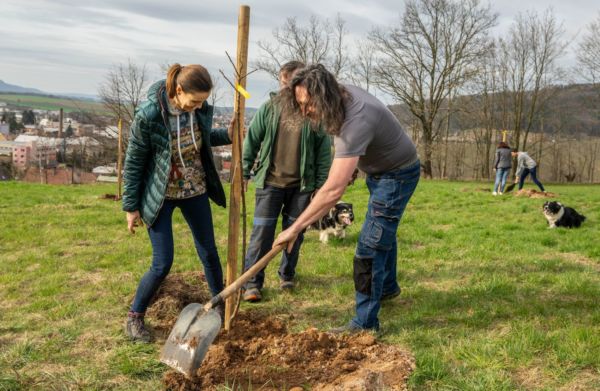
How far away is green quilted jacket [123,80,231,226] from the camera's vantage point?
11.5 ft

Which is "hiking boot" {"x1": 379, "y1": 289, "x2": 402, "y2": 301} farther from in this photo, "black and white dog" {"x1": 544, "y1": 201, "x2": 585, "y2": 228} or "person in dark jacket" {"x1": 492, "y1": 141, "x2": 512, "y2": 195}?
"person in dark jacket" {"x1": 492, "y1": 141, "x2": 512, "y2": 195}

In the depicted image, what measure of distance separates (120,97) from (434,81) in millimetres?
23047

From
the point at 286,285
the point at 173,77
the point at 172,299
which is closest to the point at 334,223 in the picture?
the point at 286,285

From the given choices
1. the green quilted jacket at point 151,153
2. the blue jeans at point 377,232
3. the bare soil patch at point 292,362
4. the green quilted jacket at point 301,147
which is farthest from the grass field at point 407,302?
the green quilted jacket at point 301,147

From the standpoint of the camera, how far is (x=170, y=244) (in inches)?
148

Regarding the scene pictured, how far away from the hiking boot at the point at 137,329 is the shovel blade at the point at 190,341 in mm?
771

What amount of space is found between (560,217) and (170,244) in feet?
26.0

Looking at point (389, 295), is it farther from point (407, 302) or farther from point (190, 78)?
point (190, 78)

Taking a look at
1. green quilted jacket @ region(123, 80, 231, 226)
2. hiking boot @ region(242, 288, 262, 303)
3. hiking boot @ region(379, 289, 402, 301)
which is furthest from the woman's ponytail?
hiking boot @ region(379, 289, 402, 301)

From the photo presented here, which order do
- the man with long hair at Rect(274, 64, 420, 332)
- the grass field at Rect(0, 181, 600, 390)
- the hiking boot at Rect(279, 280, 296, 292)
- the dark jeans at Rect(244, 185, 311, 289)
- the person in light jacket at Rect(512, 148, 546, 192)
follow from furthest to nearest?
the person in light jacket at Rect(512, 148, 546, 192) → the hiking boot at Rect(279, 280, 296, 292) → the dark jeans at Rect(244, 185, 311, 289) → the grass field at Rect(0, 181, 600, 390) → the man with long hair at Rect(274, 64, 420, 332)

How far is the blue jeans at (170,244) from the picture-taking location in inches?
147

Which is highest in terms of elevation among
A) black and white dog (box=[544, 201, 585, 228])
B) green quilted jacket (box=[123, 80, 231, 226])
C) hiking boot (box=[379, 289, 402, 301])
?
green quilted jacket (box=[123, 80, 231, 226])

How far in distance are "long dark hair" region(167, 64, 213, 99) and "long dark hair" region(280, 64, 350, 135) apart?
55 centimetres

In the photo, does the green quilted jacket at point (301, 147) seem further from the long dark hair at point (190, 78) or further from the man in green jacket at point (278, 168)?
the long dark hair at point (190, 78)
